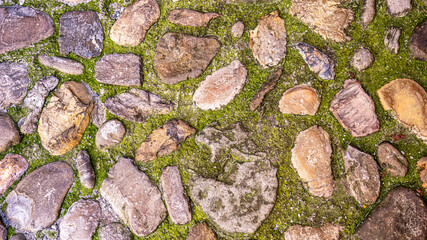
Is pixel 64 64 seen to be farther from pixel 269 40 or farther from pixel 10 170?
pixel 269 40

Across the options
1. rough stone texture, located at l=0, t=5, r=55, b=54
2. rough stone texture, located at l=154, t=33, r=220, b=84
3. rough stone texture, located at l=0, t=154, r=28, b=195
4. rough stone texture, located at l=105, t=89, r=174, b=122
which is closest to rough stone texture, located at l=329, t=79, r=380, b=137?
rough stone texture, located at l=154, t=33, r=220, b=84

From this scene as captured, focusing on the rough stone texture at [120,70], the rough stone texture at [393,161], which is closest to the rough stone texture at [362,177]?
the rough stone texture at [393,161]

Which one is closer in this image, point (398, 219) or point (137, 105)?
point (398, 219)

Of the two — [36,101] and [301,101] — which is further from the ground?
[301,101]

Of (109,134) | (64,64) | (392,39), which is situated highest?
(392,39)

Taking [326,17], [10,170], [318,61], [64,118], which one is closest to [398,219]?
[318,61]

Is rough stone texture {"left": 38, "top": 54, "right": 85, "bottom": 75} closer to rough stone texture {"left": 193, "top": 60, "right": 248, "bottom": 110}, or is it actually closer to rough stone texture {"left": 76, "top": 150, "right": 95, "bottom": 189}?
rough stone texture {"left": 76, "top": 150, "right": 95, "bottom": 189}
